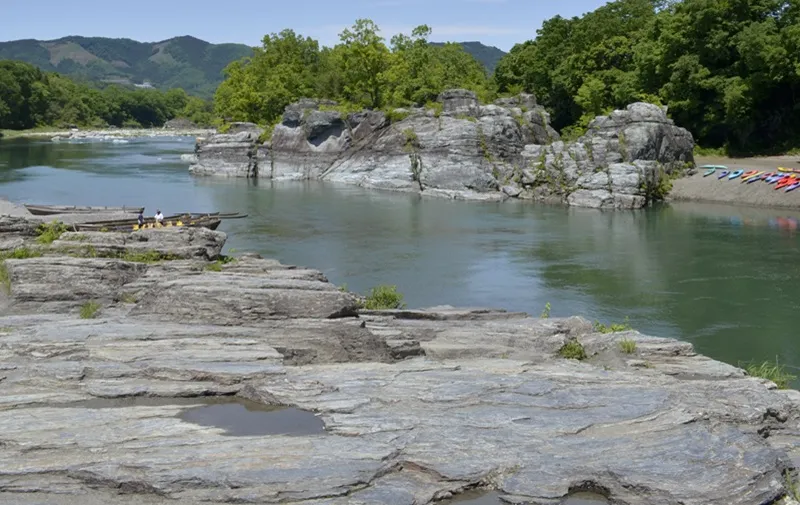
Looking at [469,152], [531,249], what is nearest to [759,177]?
[469,152]

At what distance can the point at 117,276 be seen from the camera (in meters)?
29.3

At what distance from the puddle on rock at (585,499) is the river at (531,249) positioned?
65.6 feet

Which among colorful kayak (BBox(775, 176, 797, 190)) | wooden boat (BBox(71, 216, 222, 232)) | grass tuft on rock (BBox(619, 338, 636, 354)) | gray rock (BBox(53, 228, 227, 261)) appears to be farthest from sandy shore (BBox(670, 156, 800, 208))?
grass tuft on rock (BBox(619, 338, 636, 354))

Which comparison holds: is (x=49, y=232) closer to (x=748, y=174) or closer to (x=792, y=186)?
(x=792, y=186)

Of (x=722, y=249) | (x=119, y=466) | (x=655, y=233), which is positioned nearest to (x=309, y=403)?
(x=119, y=466)

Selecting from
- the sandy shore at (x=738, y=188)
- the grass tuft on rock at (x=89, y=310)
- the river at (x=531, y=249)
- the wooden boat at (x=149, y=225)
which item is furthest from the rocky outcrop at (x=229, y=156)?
the grass tuft on rock at (x=89, y=310)

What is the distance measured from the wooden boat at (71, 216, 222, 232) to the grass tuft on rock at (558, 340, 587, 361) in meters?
23.6

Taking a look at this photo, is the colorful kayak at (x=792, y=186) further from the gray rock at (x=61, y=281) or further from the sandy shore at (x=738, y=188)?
the gray rock at (x=61, y=281)

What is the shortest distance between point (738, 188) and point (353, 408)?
69363 mm

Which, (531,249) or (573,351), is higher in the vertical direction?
(573,351)

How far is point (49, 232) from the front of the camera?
35.3 metres

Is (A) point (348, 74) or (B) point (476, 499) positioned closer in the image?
(B) point (476, 499)

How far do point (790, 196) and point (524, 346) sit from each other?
5866 centimetres

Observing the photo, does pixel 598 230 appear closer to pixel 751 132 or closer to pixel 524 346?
pixel 751 132
